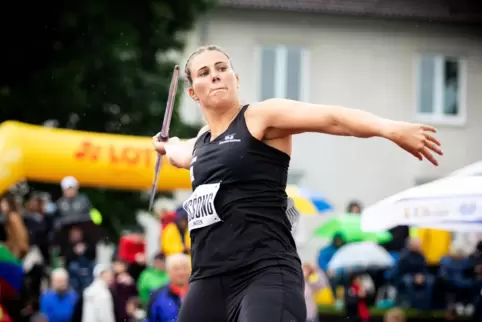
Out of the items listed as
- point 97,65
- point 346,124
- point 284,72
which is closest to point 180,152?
point 346,124

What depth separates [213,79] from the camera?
5.75m

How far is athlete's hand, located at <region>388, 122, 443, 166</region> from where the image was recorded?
15.7 feet

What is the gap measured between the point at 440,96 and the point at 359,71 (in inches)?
101

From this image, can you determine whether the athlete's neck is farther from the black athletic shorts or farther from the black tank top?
the black athletic shorts

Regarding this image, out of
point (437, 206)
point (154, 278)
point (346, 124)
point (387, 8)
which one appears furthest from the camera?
point (387, 8)

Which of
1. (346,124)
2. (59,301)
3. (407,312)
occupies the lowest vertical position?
(59,301)

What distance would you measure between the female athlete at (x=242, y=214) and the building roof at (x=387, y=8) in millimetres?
24964

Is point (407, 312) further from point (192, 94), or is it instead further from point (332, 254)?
point (192, 94)

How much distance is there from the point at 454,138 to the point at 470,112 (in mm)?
1053

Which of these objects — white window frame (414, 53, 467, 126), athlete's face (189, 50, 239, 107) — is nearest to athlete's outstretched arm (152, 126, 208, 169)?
athlete's face (189, 50, 239, 107)

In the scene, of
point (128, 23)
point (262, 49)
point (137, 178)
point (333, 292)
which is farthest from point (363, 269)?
point (262, 49)

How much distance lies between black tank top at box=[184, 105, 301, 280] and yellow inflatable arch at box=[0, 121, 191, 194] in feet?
32.3

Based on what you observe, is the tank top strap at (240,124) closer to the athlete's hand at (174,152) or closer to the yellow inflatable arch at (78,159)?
the athlete's hand at (174,152)

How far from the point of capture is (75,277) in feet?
48.1
